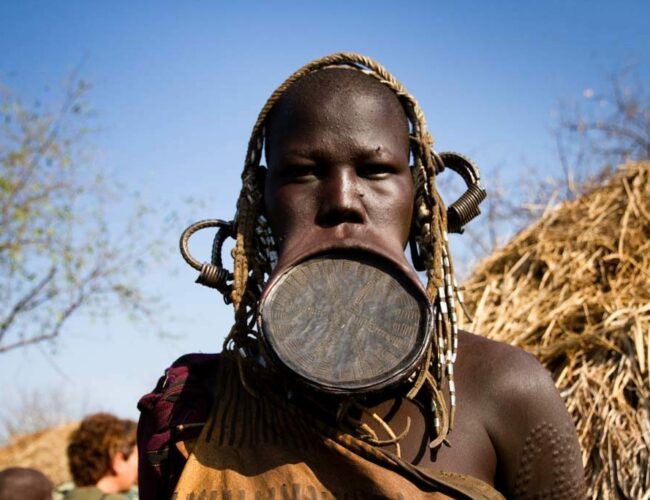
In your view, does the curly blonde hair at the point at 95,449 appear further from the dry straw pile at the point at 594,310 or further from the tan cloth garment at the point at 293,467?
the tan cloth garment at the point at 293,467

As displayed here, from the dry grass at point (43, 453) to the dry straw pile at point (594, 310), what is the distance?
26.1 ft

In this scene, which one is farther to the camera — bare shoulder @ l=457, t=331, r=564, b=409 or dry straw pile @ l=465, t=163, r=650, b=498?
dry straw pile @ l=465, t=163, r=650, b=498

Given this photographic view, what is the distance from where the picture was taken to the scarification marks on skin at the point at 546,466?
181cm

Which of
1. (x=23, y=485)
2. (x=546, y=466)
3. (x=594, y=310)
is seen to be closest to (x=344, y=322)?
(x=546, y=466)

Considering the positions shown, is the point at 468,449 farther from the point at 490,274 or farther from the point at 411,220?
the point at 490,274

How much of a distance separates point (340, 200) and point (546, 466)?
0.72m

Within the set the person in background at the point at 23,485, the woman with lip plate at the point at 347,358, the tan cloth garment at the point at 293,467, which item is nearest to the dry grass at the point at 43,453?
the person in background at the point at 23,485

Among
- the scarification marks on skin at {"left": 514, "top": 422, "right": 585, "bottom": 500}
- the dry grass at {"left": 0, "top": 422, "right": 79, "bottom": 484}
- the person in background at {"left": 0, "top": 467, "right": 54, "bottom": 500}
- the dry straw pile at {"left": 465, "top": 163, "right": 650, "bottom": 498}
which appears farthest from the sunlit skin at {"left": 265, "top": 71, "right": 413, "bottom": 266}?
the dry grass at {"left": 0, "top": 422, "right": 79, "bottom": 484}

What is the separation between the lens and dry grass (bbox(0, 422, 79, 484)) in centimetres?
1104

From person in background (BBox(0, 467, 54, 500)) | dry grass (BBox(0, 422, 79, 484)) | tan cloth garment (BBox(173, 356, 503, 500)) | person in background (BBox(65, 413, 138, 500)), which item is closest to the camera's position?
tan cloth garment (BBox(173, 356, 503, 500))

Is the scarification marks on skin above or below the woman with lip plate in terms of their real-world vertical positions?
below

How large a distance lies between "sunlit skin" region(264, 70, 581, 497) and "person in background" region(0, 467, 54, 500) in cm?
299

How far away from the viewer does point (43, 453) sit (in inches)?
453

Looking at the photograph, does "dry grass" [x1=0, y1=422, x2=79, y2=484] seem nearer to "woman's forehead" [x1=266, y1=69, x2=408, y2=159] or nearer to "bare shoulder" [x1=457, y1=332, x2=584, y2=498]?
"woman's forehead" [x1=266, y1=69, x2=408, y2=159]
